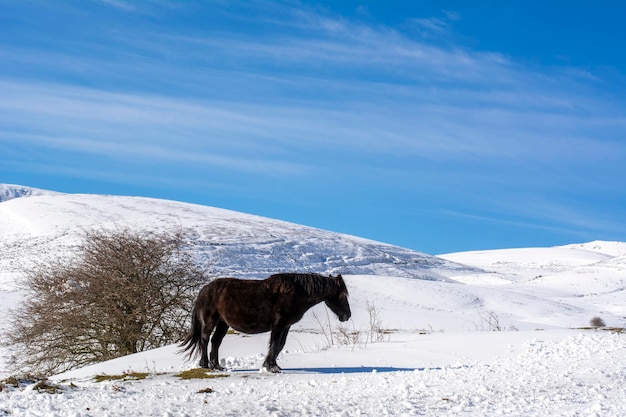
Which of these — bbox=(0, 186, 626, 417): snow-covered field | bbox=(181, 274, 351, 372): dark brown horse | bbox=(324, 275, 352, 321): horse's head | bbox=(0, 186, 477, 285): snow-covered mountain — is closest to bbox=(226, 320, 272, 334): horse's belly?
bbox=(181, 274, 351, 372): dark brown horse

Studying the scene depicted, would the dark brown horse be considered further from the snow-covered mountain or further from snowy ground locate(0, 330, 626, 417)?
the snow-covered mountain

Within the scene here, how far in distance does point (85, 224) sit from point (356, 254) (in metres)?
23.0

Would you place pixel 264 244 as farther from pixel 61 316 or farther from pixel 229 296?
pixel 229 296

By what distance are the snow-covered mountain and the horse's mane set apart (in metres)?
34.6

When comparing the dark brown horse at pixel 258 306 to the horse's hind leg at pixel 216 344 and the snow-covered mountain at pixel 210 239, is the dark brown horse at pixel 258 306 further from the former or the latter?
A: the snow-covered mountain at pixel 210 239

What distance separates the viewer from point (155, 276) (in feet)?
68.7

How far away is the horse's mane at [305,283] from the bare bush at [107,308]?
9.54 m

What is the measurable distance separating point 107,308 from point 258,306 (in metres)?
9.87

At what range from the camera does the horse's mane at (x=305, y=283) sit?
1122cm

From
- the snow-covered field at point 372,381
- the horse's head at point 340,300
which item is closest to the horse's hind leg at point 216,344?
the snow-covered field at point 372,381

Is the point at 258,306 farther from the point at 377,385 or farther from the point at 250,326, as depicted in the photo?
the point at 377,385

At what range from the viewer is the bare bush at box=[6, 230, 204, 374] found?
19953mm

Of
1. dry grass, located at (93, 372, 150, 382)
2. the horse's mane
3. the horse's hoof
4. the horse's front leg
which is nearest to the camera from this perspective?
dry grass, located at (93, 372, 150, 382)

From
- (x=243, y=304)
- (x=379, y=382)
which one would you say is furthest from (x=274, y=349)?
(x=379, y=382)
